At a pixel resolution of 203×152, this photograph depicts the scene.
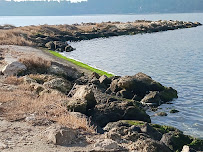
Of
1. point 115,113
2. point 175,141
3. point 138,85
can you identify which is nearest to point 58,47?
point 138,85

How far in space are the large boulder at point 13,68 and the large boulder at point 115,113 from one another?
24.1 feet

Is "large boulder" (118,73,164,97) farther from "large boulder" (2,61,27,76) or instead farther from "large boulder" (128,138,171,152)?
"large boulder" (128,138,171,152)

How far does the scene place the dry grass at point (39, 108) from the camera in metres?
10.1

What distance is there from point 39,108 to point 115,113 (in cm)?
406

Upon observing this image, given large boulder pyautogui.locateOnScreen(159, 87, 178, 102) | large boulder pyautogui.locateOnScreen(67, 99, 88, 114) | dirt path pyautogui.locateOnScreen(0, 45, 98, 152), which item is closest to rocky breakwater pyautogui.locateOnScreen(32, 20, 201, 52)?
large boulder pyautogui.locateOnScreen(159, 87, 178, 102)

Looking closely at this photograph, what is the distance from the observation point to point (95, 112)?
13852mm

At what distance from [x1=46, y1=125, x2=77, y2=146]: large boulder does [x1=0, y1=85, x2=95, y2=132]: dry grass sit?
885mm

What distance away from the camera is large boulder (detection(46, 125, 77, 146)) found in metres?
8.52

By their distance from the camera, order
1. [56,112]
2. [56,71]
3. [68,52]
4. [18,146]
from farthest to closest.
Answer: [68,52] < [56,71] < [56,112] < [18,146]

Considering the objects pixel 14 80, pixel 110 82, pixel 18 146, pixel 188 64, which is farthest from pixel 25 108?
pixel 188 64

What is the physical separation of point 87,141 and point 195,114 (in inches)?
420

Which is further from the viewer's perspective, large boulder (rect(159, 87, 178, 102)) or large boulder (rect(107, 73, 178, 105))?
large boulder (rect(159, 87, 178, 102))

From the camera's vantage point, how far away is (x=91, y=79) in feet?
72.7

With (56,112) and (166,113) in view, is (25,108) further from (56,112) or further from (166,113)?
(166,113)
